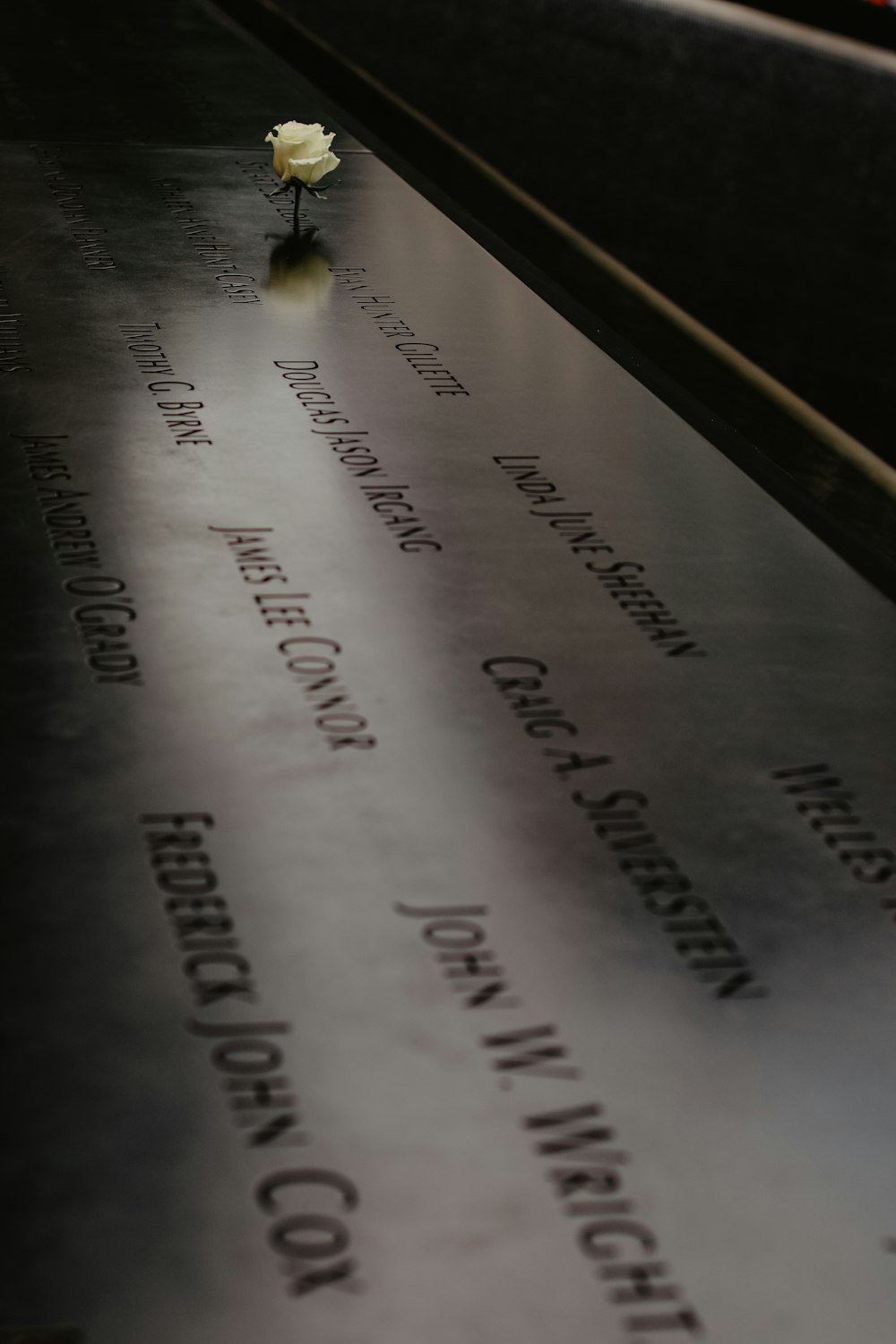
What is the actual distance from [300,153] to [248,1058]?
10.2 ft

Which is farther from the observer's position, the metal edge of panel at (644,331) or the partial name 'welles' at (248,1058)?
the metal edge of panel at (644,331)

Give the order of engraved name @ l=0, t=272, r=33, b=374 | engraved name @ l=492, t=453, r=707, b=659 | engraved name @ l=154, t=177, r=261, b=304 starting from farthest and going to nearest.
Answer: engraved name @ l=154, t=177, r=261, b=304, engraved name @ l=0, t=272, r=33, b=374, engraved name @ l=492, t=453, r=707, b=659

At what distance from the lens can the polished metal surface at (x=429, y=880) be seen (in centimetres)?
126

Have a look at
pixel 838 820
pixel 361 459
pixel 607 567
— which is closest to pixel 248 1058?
pixel 838 820

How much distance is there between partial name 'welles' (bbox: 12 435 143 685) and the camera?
205 centimetres

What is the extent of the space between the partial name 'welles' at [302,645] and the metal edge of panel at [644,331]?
0.89 m

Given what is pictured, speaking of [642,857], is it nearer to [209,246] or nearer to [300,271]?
[300,271]

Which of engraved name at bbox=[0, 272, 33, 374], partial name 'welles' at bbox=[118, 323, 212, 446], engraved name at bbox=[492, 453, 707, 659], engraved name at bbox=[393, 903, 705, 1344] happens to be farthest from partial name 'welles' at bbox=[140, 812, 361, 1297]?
engraved name at bbox=[0, 272, 33, 374]

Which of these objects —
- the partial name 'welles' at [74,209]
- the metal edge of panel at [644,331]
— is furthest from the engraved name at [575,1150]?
the partial name 'welles' at [74,209]

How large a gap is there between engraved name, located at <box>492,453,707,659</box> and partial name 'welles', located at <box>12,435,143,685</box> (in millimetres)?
682

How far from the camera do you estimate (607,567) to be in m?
2.48

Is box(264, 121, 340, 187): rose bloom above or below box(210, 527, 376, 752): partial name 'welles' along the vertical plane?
above

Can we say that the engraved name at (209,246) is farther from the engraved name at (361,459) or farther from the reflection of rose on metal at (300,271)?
the engraved name at (361,459)

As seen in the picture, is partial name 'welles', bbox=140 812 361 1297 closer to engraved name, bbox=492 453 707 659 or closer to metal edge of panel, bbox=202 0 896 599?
engraved name, bbox=492 453 707 659
